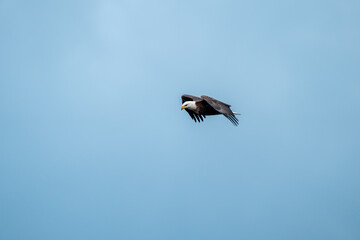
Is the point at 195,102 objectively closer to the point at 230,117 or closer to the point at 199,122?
the point at 199,122

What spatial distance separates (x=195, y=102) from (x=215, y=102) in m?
1.44

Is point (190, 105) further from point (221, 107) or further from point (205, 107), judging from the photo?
point (221, 107)

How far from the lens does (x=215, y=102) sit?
21641 millimetres

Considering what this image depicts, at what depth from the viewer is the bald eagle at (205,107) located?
2057 centimetres

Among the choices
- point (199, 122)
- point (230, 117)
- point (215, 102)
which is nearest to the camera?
point (230, 117)

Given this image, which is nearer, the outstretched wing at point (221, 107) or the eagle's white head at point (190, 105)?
the outstretched wing at point (221, 107)

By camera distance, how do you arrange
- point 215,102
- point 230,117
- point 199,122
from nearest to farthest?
point 230,117 → point 215,102 → point 199,122

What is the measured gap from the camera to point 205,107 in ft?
73.2

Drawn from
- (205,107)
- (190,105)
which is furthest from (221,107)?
(190,105)

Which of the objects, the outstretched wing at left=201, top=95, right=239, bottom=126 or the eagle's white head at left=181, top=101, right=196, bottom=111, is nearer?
the outstretched wing at left=201, top=95, right=239, bottom=126

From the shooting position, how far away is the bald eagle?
2057 cm

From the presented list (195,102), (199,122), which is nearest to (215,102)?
(195,102)

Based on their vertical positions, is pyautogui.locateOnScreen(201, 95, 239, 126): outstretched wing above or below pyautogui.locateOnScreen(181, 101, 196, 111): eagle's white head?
below

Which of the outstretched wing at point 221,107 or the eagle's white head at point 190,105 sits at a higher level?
the eagle's white head at point 190,105
